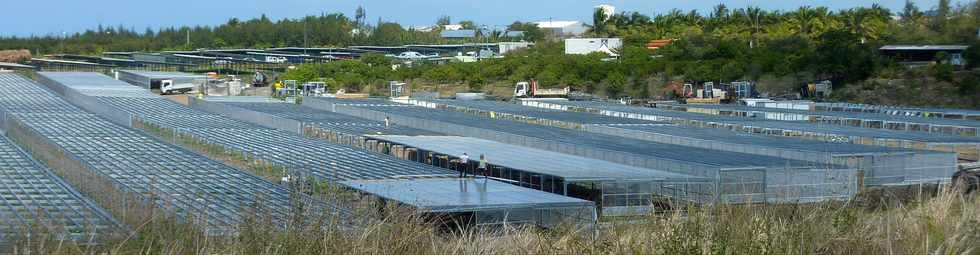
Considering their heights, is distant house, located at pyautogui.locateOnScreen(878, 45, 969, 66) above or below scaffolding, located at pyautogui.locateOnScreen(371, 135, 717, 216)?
above

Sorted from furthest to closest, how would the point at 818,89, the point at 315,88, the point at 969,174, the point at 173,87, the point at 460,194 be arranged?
the point at 315,88, the point at 173,87, the point at 818,89, the point at 969,174, the point at 460,194

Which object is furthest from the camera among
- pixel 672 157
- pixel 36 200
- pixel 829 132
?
pixel 829 132

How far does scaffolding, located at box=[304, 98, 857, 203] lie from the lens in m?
15.2

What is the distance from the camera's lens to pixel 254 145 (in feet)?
76.6

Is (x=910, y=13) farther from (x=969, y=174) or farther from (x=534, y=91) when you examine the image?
(x=969, y=174)

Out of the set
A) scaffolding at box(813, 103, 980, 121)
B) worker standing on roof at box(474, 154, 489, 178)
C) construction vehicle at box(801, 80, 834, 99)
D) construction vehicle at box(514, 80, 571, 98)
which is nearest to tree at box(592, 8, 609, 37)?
construction vehicle at box(514, 80, 571, 98)

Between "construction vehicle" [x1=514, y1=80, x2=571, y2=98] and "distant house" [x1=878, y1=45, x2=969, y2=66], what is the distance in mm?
13239

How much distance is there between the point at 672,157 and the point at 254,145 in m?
8.47

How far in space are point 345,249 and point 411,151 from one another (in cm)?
1905

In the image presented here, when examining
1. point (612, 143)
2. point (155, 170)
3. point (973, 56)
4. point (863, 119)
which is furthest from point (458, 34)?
point (155, 170)

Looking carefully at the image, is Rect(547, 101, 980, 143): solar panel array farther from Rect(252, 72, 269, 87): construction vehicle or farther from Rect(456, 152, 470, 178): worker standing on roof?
Rect(252, 72, 269, 87): construction vehicle

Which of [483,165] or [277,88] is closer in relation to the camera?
[483,165]

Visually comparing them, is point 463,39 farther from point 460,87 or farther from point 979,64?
point 979,64

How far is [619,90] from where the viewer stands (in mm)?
49844
